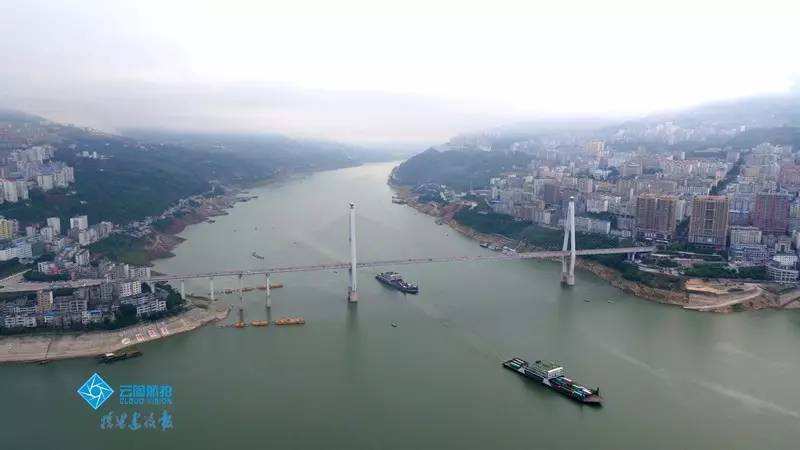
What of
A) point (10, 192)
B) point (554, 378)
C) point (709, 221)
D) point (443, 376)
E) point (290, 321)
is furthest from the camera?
point (10, 192)

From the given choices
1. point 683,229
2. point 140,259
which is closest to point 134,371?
point 140,259

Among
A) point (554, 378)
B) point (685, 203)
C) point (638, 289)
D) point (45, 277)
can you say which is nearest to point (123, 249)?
Result: point (45, 277)

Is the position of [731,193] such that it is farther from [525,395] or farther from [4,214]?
[4,214]

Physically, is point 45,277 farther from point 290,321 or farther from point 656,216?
point 656,216

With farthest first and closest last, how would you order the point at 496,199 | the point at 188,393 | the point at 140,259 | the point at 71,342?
the point at 496,199 < the point at 140,259 < the point at 71,342 < the point at 188,393

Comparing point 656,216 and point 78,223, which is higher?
point 656,216

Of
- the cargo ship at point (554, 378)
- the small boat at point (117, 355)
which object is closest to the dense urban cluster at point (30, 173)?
the small boat at point (117, 355)
